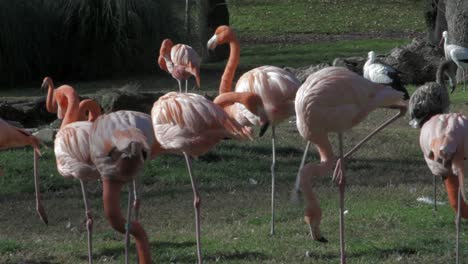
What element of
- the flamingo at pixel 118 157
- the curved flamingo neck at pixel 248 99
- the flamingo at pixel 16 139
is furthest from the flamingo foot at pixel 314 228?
the flamingo at pixel 16 139

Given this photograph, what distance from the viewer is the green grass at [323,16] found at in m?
26.0

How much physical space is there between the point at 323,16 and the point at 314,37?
4.02m

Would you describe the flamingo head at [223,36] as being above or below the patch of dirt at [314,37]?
above

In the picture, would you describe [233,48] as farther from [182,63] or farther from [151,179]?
[182,63]

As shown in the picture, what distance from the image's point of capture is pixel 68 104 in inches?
248

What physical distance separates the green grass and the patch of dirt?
1.92 ft

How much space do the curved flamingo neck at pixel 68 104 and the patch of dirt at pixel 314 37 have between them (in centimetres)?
1678

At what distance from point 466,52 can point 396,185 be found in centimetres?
731

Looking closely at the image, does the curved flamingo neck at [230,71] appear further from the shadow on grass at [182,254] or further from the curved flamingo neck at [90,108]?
the shadow on grass at [182,254]

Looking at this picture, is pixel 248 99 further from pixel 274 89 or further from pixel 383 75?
pixel 383 75

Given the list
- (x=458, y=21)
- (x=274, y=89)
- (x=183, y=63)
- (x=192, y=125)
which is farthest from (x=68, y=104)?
(x=458, y=21)

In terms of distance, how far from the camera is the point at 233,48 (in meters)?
7.86

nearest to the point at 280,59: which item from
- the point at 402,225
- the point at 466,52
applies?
the point at 466,52

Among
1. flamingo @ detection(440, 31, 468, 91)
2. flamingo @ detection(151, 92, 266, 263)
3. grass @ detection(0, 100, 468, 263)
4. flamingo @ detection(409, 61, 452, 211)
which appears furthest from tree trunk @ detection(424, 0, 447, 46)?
flamingo @ detection(151, 92, 266, 263)
